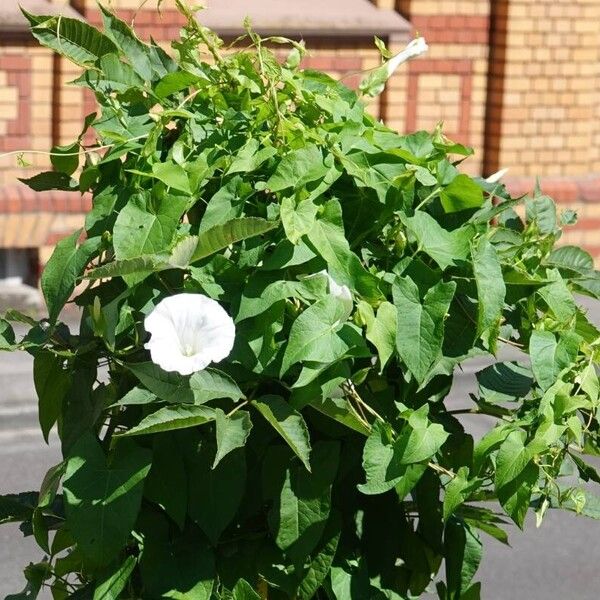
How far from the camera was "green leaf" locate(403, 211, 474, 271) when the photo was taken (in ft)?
6.77

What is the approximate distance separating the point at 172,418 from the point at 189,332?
0.37 feet

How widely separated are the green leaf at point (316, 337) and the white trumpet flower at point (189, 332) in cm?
9

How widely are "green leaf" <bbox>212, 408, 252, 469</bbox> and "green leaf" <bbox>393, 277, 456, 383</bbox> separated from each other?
0.77ft

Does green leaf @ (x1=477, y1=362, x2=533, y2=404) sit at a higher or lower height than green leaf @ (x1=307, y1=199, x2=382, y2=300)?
lower

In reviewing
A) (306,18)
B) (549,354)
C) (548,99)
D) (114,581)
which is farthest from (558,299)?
(548,99)

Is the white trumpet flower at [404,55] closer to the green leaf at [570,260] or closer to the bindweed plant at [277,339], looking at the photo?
the bindweed plant at [277,339]

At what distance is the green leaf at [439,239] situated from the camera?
206cm

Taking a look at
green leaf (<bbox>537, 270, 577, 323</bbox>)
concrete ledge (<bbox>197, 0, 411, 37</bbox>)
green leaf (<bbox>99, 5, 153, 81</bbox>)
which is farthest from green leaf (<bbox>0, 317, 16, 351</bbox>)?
concrete ledge (<bbox>197, 0, 411, 37</bbox>)

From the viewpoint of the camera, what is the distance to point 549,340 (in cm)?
211

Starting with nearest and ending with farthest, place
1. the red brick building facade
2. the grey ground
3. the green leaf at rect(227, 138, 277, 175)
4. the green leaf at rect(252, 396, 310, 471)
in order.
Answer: the green leaf at rect(252, 396, 310, 471), the green leaf at rect(227, 138, 277, 175), the grey ground, the red brick building facade

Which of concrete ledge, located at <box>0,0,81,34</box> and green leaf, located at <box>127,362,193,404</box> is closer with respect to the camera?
green leaf, located at <box>127,362,193,404</box>

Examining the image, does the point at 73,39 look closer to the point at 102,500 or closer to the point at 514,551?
the point at 102,500

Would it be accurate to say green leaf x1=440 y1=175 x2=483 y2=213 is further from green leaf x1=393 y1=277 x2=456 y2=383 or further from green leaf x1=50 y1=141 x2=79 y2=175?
green leaf x1=50 y1=141 x2=79 y2=175

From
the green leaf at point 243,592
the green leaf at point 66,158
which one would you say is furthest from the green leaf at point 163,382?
the green leaf at point 66,158
